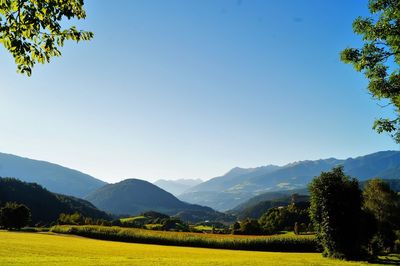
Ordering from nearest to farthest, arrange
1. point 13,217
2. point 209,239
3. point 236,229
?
point 209,239
point 13,217
point 236,229

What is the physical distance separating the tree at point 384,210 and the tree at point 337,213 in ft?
68.3

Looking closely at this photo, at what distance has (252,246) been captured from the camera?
3438 inches

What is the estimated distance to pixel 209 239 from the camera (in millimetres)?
92688

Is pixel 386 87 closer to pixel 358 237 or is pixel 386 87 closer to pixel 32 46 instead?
pixel 32 46

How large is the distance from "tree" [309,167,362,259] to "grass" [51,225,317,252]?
31.1m

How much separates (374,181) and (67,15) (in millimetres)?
78931

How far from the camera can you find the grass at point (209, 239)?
83312 millimetres

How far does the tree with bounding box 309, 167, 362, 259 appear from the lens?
4966cm

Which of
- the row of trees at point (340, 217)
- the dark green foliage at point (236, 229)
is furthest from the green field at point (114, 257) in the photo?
the dark green foliage at point (236, 229)

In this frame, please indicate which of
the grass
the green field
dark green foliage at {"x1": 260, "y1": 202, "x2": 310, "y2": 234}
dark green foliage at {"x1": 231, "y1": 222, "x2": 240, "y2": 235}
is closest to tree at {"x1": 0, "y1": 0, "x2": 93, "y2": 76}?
the green field

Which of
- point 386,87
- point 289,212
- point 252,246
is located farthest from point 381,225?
point 289,212

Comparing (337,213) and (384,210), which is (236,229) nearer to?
(384,210)

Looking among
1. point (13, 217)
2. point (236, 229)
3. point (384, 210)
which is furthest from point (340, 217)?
point (13, 217)

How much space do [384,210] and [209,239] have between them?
41752mm
